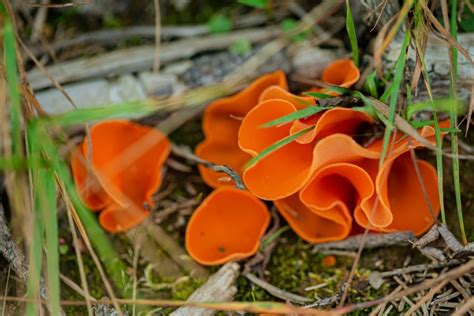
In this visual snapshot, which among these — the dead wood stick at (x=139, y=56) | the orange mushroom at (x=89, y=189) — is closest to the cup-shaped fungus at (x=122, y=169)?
the orange mushroom at (x=89, y=189)

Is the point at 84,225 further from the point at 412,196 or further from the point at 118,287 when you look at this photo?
the point at 412,196

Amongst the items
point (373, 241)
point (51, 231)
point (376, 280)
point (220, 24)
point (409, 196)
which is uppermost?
point (220, 24)

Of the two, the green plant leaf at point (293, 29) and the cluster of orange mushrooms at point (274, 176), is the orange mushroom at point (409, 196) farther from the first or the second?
the green plant leaf at point (293, 29)

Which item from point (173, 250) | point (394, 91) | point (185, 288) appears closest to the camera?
point (394, 91)

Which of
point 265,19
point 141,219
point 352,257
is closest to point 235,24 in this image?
point 265,19

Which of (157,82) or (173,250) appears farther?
(157,82)

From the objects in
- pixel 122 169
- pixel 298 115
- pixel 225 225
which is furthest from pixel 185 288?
pixel 298 115

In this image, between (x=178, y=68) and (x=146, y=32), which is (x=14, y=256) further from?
(x=146, y=32)
